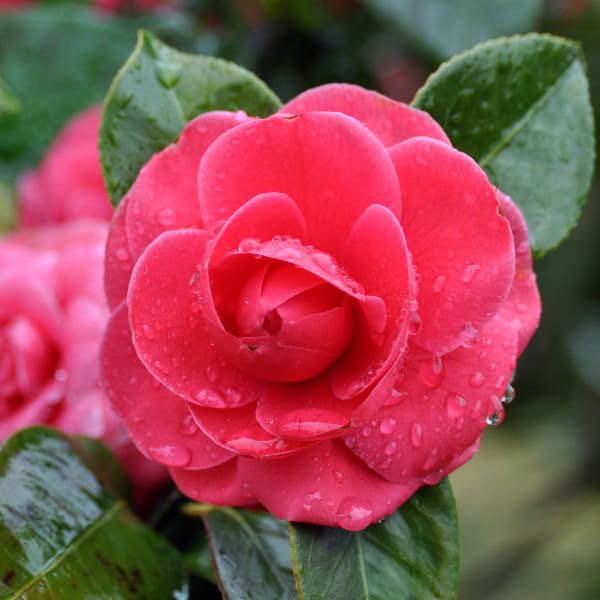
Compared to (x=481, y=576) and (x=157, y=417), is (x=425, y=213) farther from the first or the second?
(x=481, y=576)

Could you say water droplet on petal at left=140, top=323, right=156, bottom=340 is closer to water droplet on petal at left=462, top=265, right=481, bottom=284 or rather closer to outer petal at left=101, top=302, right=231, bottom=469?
outer petal at left=101, top=302, right=231, bottom=469

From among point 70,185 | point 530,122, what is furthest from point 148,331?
point 70,185

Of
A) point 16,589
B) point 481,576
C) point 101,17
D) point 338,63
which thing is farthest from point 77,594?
point 481,576

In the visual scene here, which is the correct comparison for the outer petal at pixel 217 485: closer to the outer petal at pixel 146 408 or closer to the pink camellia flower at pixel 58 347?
the outer petal at pixel 146 408

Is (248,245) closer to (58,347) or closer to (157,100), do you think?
(157,100)

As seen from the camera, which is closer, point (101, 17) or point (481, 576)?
point (101, 17)
